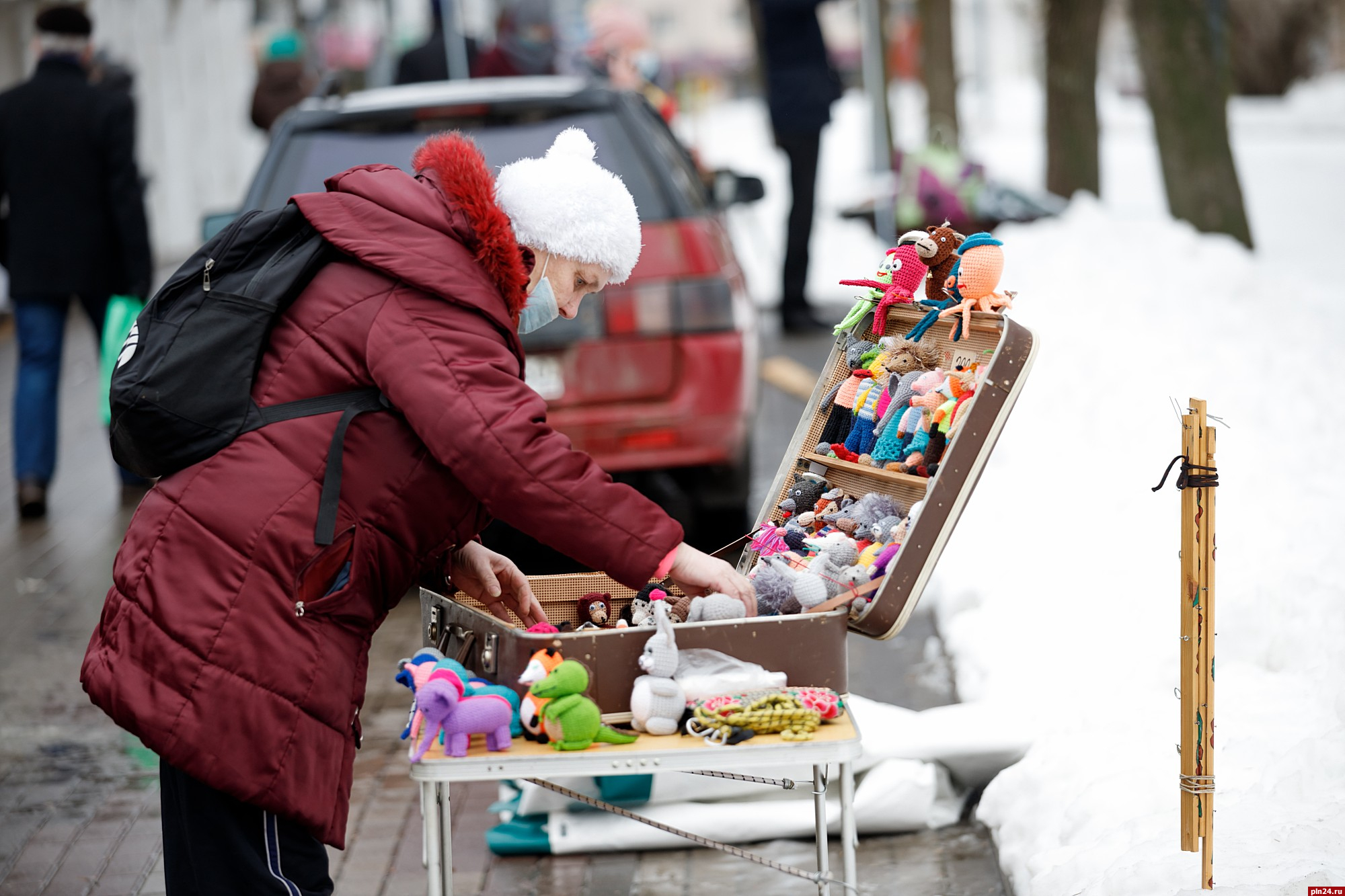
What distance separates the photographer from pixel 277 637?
2373mm

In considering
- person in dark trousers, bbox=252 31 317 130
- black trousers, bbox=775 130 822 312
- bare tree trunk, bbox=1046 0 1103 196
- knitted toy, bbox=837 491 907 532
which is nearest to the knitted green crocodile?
knitted toy, bbox=837 491 907 532

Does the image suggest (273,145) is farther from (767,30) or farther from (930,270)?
(767,30)

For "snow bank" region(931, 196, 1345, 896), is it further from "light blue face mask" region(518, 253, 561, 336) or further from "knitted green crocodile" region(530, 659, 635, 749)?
"light blue face mask" region(518, 253, 561, 336)

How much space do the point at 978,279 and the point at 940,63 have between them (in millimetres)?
15679

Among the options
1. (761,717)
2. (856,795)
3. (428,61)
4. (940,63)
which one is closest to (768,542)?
(761,717)

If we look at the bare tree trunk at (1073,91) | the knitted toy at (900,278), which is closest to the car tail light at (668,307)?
the knitted toy at (900,278)

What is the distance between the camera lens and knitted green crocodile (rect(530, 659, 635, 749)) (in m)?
2.33

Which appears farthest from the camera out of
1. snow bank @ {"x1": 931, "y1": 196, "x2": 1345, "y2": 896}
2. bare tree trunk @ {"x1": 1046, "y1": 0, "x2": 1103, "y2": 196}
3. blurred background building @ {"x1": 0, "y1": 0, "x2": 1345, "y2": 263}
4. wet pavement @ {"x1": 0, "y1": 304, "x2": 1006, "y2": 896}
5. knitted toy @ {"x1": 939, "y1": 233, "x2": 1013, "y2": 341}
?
blurred background building @ {"x1": 0, "y1": 0, "x2": 1345, "y2": 263}

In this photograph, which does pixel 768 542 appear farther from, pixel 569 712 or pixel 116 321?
pixel 116 321

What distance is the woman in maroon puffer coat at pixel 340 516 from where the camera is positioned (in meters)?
2.34

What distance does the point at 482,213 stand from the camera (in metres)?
2.44

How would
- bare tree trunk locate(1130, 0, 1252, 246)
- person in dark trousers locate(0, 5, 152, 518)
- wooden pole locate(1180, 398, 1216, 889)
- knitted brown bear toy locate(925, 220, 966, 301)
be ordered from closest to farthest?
1. wooden pole locate(1180, 398, 1216, 889)
2. knitted brown bear toy locate(925, 220, 966, 301)
3. person in dark trousers locate(0, 5, 152, 518)
4. bare tree trunk locate(1130, 0, 1252, 246)

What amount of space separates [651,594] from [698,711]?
0.45m

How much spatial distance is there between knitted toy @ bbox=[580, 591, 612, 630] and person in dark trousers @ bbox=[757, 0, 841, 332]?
8.32 metres
